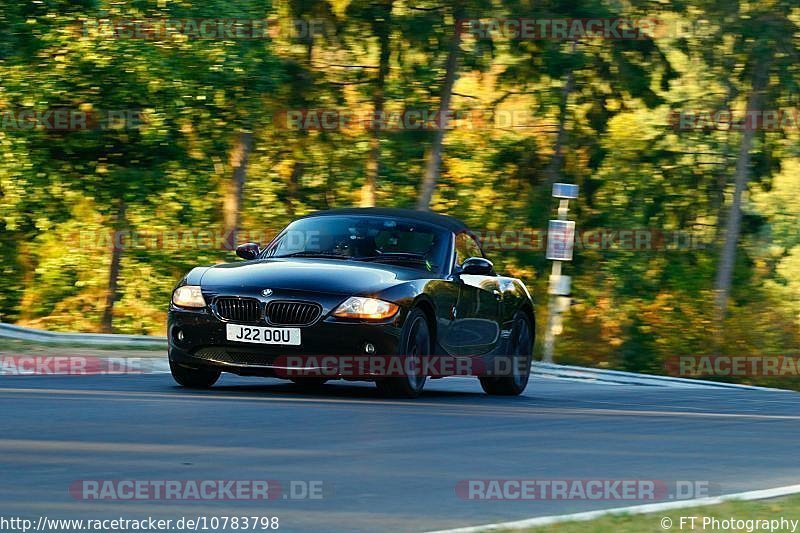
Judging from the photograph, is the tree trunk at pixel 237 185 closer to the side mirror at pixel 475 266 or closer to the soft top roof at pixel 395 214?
the soft top roof at pixel 395 214

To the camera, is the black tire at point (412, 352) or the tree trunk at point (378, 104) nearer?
the black tire at point (412, 352)

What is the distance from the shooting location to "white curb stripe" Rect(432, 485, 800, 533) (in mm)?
7066

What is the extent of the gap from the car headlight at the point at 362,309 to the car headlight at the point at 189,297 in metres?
1.13

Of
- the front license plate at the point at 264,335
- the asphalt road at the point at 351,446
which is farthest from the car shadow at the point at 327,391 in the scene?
the front license plate at the point at 264,335

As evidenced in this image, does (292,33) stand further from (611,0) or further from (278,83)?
(611,0)

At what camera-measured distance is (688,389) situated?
2119cm

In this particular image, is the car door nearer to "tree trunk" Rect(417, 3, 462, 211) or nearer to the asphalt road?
the asphalt road

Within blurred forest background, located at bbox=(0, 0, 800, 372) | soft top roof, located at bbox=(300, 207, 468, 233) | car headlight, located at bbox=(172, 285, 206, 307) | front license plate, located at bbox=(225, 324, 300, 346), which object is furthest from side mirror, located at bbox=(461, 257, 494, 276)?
blurred forest background, located at bbox=(0, 0, 800, 372)

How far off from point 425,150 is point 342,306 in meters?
24.2

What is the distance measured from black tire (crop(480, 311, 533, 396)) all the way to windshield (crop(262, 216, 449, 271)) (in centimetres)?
171

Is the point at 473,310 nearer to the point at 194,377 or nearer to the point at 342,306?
the point at 342,306

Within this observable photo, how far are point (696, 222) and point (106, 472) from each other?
33.9m

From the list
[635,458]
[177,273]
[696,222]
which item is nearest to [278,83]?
[177,273]

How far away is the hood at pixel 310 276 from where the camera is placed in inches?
512
